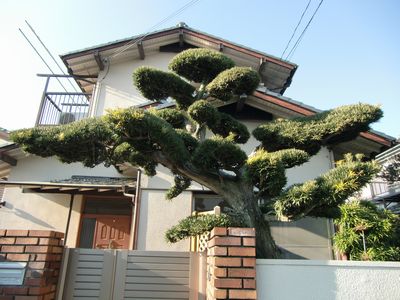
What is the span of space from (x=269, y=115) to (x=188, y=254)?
4539 mm

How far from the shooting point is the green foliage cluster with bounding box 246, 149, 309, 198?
9.02 feet

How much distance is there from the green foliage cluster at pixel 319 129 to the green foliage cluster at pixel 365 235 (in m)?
2.07

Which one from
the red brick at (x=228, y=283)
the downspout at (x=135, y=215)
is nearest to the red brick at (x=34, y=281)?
the red brick at (x=228, y=283)

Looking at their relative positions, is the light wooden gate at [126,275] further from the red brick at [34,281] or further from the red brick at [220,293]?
the red brick at [220,293]

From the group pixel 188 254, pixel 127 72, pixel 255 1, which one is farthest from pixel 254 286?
pixel 127 72

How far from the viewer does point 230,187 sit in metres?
3.21

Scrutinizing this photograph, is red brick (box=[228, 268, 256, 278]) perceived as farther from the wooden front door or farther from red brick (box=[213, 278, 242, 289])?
the wooden front door

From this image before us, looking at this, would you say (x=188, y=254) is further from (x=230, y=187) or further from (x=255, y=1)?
(x=255, y=1)

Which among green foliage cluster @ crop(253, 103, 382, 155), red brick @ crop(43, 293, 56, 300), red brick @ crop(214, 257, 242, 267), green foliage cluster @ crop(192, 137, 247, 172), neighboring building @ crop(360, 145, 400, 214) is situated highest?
neighboring building @ crop(360, 145, 400, 214)

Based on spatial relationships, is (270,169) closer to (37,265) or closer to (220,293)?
(220,293)

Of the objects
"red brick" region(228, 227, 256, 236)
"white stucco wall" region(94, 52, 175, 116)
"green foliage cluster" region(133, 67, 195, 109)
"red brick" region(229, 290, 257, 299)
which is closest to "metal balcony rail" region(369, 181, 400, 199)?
"white stucco wall" region(94, 52, 175, 116)

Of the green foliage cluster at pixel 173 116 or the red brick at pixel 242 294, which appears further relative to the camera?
the green foliage cluster at pixel 173 116

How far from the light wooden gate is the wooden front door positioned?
13.8 ft

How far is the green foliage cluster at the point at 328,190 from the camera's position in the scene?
8.50ft
